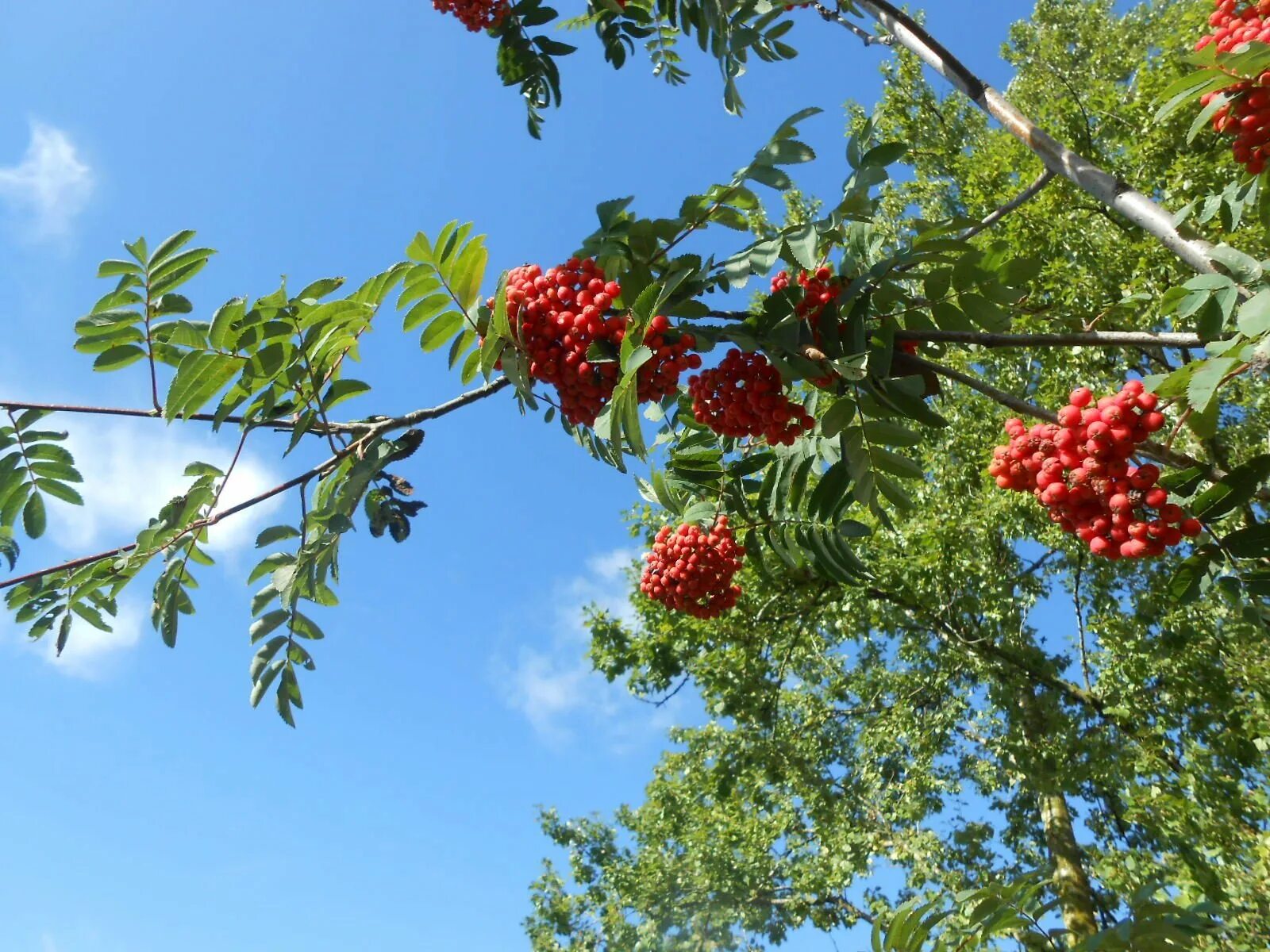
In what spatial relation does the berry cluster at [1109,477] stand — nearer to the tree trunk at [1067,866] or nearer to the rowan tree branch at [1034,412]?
the rowan tree branch at [1034,412]

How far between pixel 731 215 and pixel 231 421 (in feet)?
4.81

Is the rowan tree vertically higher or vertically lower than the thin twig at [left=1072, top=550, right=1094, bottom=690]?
lower

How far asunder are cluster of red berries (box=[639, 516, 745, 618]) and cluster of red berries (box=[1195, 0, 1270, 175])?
177 cm

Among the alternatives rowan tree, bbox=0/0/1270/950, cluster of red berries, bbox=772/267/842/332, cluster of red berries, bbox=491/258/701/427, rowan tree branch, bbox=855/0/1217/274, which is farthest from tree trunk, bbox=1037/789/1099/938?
cluster of red berries, bbox=491/258/701/427

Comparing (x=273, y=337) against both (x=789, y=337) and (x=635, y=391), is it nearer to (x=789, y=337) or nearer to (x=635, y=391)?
(x=635, y=391)

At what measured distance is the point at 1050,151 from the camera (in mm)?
2303

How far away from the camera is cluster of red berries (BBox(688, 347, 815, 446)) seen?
7.01 ft

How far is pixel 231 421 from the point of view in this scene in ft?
7.93

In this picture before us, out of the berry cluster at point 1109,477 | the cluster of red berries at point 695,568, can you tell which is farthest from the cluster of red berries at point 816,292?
the cluster of red berries at point 695,568

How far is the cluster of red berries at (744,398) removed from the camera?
214 centimetres

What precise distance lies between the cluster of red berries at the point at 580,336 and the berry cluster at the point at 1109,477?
2.87 ft

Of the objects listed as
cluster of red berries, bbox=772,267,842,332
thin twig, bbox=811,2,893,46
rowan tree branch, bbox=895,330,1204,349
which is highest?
thin twig, bbox=811,2,893,46

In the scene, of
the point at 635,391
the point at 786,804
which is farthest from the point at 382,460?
the point at 786,804

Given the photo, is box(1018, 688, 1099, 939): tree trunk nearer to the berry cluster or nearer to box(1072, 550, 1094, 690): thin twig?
box(1072, 550, 1094, 690): thin twig
